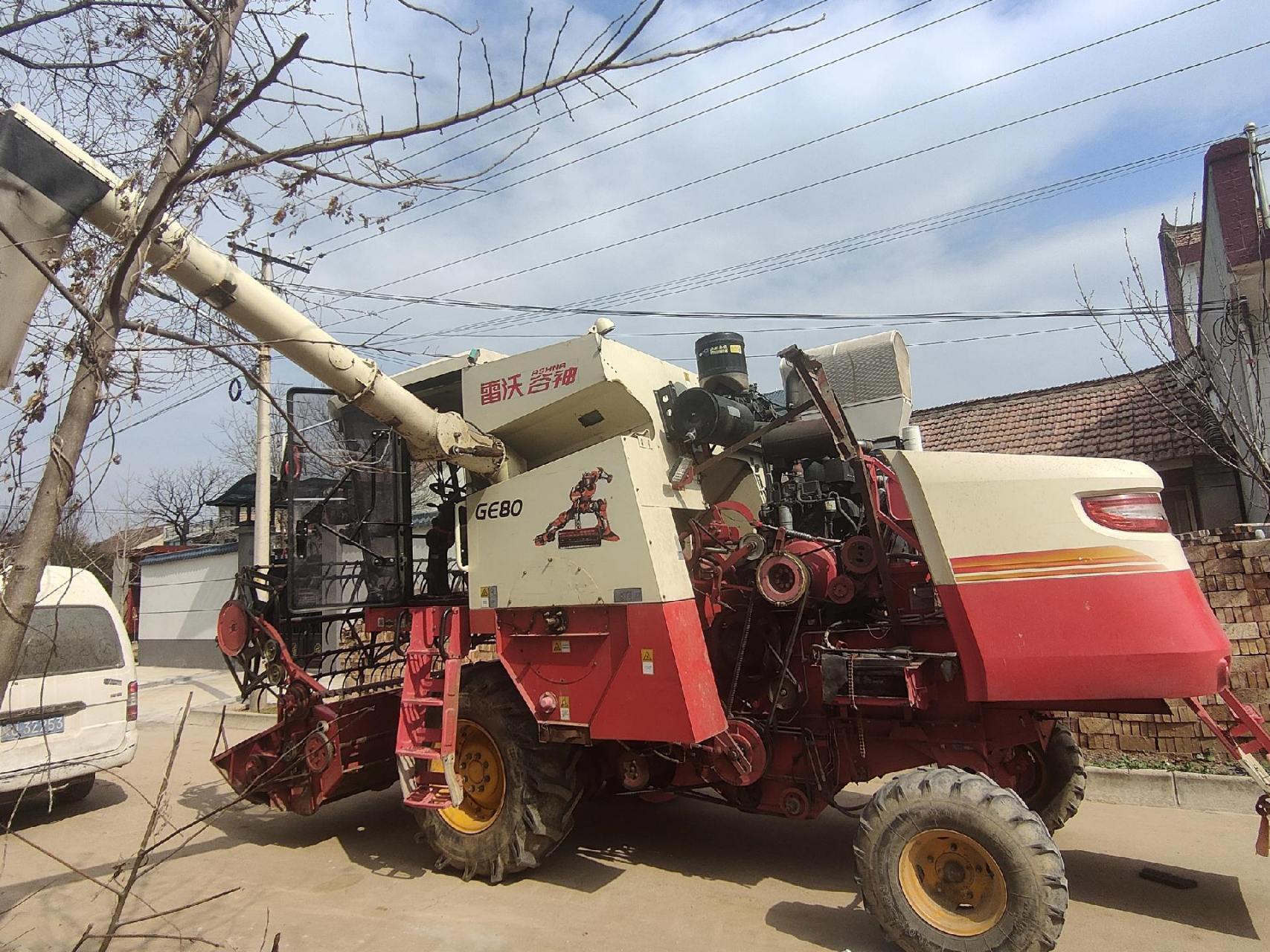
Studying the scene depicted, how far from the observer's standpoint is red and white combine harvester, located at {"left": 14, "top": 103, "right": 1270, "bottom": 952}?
398 centimetres

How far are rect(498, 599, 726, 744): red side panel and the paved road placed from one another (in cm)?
100

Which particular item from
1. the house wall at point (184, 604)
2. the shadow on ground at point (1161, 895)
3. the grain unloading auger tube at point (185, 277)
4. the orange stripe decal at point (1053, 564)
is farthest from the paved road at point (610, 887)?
the house wall at point (184, 604)

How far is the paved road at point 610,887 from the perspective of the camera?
4.36 metres

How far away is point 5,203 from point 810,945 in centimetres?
465

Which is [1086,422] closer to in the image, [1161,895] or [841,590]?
[1161,895]

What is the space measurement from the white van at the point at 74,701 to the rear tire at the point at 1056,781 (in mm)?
7080

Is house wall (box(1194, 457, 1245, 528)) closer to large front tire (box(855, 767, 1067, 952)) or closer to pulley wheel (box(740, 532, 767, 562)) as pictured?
pulley wheel (box(740, 532, 767, 562))

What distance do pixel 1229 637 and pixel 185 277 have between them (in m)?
7.73

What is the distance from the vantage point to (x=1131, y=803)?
6.45 metres

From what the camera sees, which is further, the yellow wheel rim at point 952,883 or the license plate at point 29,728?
the license plate at point 29,728

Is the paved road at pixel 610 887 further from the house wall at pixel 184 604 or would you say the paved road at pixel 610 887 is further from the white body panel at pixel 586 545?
the house wall at pixel 184 604

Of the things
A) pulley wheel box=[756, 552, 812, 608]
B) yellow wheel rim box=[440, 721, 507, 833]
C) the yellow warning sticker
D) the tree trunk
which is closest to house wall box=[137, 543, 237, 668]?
yellow wheel rim box=[440, 721, 507, 833]

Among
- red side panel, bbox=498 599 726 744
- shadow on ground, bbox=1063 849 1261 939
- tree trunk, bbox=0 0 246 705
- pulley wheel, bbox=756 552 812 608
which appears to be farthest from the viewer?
pulley wheel, bbox=756 552 812 608

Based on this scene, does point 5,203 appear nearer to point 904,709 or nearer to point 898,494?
point 898,494
